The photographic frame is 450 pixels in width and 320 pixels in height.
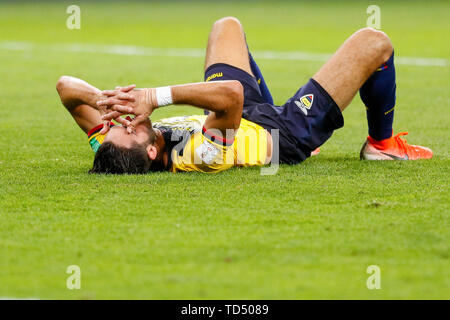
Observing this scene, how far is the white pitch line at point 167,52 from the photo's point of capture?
11773 millimetres

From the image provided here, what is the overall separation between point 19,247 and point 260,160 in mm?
1976

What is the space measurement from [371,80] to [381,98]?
0.48 feet

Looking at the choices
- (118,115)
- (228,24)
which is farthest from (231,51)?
(118,115)

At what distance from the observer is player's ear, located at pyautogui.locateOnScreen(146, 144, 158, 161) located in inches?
204

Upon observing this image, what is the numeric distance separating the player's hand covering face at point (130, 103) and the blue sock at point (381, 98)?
5.00 feet

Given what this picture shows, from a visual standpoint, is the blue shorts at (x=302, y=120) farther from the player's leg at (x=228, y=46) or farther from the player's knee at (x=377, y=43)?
the player's leg at (x=228, y=46)

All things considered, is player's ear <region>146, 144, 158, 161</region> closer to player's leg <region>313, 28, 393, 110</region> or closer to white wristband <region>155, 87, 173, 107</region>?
white wristband <region>155, 87, 173, 107</region>

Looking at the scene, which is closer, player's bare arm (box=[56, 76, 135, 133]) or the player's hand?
the player's hand

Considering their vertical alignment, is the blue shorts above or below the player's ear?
above

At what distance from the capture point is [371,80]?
219 inches
